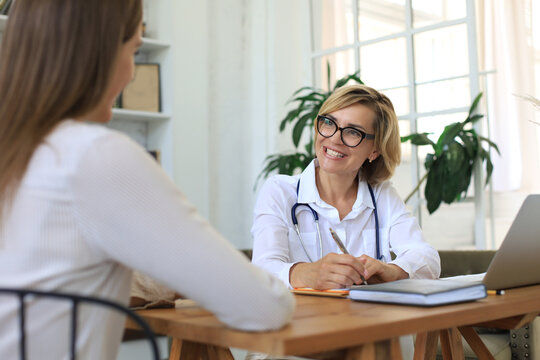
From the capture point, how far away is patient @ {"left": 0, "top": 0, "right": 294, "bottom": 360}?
0.83 meters

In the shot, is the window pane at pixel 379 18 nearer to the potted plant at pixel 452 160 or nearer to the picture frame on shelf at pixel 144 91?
the potted plant at pixel 452 160

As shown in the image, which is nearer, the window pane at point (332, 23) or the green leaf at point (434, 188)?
the green leaf at point (434, 188)

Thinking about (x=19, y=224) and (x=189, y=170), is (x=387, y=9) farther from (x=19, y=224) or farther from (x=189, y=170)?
(x=19, y=224)

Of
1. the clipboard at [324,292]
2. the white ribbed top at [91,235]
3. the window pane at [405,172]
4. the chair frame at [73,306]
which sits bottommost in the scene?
the clipboard at [324,292]

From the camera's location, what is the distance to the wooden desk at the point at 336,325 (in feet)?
2.90

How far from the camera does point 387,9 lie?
3939 mm

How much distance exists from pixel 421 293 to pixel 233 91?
344 cm

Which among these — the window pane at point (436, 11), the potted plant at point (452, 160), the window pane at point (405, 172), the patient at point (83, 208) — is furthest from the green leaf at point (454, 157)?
the patient at point (83, 208)

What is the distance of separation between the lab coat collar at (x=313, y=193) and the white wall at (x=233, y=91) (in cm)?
215

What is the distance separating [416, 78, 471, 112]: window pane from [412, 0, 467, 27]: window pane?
0.38 meters

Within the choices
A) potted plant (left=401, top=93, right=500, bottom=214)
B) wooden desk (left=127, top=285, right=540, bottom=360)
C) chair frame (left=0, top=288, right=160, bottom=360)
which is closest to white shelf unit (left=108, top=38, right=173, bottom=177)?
potted plant (left=401, top=93, right=500, bottom=214)

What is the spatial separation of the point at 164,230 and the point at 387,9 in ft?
11.2

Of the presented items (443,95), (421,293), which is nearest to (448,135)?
(443,95)

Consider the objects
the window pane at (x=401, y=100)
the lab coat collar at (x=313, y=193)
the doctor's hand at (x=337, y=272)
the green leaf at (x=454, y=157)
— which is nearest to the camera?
the doctor's hand at (x=337, y=272)
